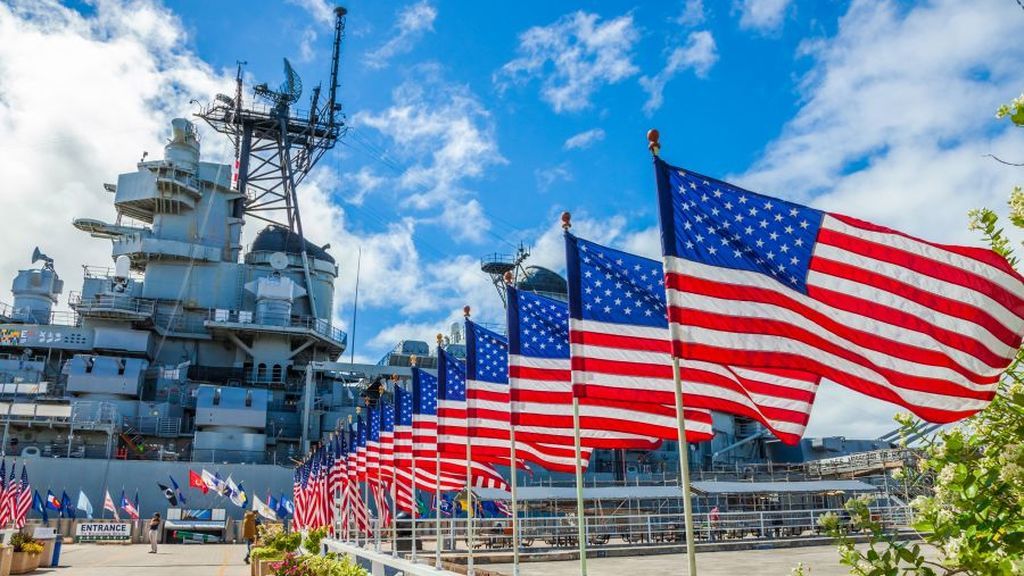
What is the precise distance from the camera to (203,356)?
156 feet

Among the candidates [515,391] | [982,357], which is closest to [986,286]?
[982,357]

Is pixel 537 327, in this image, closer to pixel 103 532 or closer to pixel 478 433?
pixel 478 433

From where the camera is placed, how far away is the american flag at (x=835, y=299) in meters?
5.73

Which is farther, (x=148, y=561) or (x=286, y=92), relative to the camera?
(x=286, y=92)

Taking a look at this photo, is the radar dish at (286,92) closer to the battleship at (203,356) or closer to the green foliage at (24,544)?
the battleship at (203,356)

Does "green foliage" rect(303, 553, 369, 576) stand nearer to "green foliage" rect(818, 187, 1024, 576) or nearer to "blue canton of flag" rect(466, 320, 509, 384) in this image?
"blue canton of flag" rect(466, 320, 509, 384)

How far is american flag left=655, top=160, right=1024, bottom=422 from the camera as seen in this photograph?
573cm

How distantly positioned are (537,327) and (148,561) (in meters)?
19.9

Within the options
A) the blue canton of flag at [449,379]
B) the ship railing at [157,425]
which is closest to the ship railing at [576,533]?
the blue canton of flag at [449,379]

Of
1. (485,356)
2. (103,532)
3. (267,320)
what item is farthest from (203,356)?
(485,356)

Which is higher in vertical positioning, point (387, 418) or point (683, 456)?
point (387, 418)

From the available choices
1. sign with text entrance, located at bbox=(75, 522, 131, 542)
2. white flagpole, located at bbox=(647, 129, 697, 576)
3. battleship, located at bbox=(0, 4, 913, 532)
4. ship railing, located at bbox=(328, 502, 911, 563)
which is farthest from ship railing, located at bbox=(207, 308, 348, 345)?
white flagpole, located at bbox=(647, 129, 697, 576)

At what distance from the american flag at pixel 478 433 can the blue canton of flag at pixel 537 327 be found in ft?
4.77

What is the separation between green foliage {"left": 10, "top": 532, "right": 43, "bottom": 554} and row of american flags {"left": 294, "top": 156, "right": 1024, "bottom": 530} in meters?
16.3
